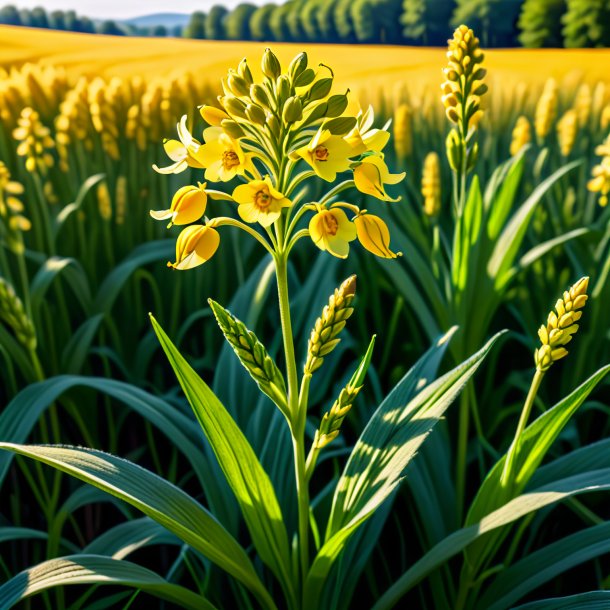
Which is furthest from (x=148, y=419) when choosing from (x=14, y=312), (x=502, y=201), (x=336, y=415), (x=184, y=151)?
(x=502, y=201)

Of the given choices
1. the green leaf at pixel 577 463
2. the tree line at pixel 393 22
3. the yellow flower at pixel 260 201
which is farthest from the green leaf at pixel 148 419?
the tree line at pixel 393 22

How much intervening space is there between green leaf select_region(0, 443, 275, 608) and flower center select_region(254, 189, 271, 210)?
15.3 inches

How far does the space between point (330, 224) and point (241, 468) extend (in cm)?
42

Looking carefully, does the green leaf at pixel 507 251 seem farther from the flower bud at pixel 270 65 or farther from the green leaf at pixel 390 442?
the flower bud at pixel 270 65

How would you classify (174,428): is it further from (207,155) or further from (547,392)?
(547,392)

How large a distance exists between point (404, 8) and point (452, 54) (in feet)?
7.87

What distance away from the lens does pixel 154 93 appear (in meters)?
2.53

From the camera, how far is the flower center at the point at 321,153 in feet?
2.56

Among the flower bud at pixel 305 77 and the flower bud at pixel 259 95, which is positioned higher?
the flower bud at pixel 305 77

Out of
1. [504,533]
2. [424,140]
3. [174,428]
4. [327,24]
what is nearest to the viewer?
[504,533]

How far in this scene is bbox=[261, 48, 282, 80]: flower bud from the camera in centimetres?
78

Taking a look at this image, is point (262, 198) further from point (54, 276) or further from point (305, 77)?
point (54, 276)

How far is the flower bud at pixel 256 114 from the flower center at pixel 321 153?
7 centimetres

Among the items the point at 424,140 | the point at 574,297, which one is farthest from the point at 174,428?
the point at 424,140
